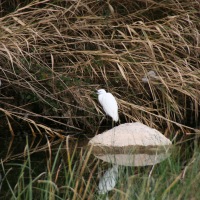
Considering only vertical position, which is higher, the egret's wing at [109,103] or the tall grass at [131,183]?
the tall grass at [131,183]

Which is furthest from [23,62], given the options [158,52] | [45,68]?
[158,52]

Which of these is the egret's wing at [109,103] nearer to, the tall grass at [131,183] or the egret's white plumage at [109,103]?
the egret's white plumage at [109,103]

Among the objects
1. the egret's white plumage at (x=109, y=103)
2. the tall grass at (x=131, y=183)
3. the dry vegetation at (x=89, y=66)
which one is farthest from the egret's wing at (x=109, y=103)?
the tall grass at (x=131, y=183)

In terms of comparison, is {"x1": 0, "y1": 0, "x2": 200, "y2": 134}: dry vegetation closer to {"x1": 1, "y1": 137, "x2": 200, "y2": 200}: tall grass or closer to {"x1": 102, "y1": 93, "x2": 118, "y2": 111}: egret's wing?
{"x1": 102, "y1": 93, "x2": 118, "y2": 111}: egret's wing

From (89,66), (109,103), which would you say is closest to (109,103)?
(109,103)

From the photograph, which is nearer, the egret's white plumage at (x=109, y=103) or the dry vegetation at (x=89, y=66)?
the egret's white plumage at (x=109, y=103)

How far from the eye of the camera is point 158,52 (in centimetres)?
704

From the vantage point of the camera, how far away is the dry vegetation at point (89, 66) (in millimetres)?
6441

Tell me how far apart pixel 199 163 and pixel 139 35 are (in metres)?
3.42

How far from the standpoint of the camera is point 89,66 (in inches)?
261

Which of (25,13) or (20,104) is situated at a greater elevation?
(25,13)

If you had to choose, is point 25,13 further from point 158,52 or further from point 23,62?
point 158,52

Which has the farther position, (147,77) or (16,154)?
(147,77)

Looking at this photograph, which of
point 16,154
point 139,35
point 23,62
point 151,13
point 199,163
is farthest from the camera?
point 151,13
